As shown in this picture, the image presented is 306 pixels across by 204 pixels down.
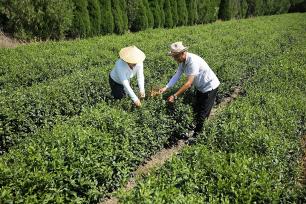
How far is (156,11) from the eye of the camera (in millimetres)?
21781

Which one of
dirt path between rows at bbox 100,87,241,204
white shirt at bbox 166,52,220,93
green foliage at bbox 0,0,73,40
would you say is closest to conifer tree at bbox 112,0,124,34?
green foliage at bbox 0,0,73,40

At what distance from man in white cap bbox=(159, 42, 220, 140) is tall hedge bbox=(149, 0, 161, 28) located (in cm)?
1526

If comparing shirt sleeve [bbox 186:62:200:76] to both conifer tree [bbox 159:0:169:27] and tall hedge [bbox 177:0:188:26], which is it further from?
tall hedge [bbox 177:0:188:26]

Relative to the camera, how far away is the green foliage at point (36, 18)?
1455cm

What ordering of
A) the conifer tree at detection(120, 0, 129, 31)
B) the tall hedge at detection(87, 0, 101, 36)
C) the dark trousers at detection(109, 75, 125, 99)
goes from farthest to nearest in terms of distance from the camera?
the conifer tree at detection(120, 0, 129, 31) < the tall hedge at detection(87, 0, 101, 36) < the dark trousers at detection(109, 75, 125, 99)

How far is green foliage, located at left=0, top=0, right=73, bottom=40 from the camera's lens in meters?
14.5

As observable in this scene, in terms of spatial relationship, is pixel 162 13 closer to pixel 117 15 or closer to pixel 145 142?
pixel 117 15

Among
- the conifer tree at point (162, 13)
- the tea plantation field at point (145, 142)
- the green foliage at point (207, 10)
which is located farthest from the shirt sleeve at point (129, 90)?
the green foliage at point (207, 10)

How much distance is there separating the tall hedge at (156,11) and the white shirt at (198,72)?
15.6 metres

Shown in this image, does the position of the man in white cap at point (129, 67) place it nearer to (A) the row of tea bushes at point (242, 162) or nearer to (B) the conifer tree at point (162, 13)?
(A) the row of tea bushes at point (242, 162)

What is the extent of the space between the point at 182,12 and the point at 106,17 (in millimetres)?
7420

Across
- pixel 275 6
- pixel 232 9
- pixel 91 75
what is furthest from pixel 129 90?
pixel 275 6

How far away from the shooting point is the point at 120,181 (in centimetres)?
575

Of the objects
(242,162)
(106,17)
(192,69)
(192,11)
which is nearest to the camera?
(242,162)
